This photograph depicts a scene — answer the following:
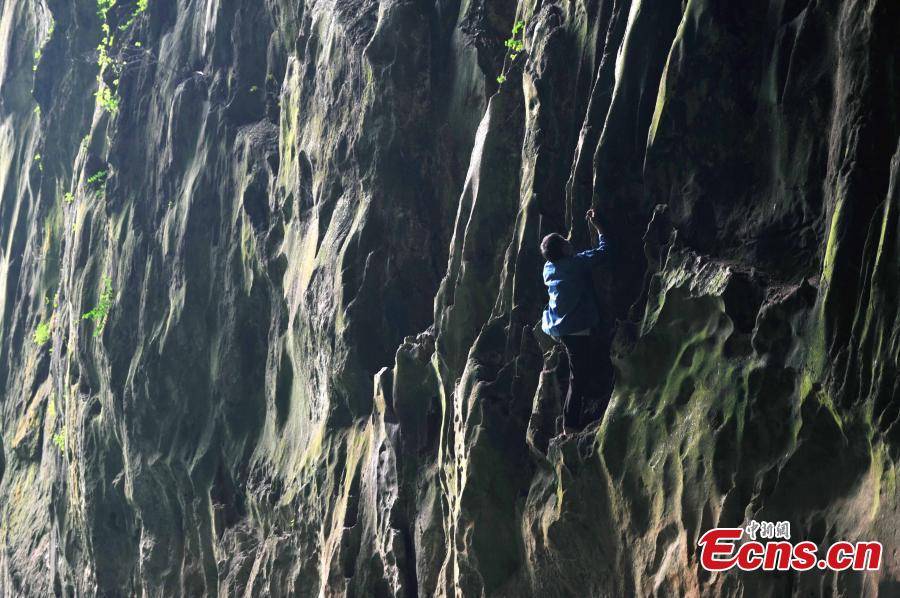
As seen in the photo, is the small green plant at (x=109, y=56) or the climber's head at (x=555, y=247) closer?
the climber's head at (x=555, y=247)

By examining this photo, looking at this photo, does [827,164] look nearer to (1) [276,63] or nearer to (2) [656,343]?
(2) [656,343]

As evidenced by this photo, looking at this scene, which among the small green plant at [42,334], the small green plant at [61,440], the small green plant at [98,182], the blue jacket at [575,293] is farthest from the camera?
the small green plant at [42,334]

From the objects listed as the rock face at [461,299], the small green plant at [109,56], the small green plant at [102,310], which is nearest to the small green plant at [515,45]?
the rock face at [461,299]

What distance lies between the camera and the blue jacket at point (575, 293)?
830 cm

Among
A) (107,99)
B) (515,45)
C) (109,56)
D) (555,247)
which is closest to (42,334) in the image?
(107,99)

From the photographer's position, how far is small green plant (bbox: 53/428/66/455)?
66.3 feet

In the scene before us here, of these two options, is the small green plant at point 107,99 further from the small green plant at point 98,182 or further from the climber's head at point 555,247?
the climber's head at point 555,247

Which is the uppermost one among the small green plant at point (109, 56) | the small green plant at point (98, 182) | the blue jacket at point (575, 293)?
the small green plant at point (109, 56)

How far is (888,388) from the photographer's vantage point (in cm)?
616

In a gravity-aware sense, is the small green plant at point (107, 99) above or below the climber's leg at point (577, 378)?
above

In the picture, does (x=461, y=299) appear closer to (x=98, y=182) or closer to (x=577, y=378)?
(x=577, y=378)

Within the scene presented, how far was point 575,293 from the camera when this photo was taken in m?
8.33

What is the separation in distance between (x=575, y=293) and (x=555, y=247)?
436mm

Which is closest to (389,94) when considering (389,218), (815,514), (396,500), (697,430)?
(389,218)
